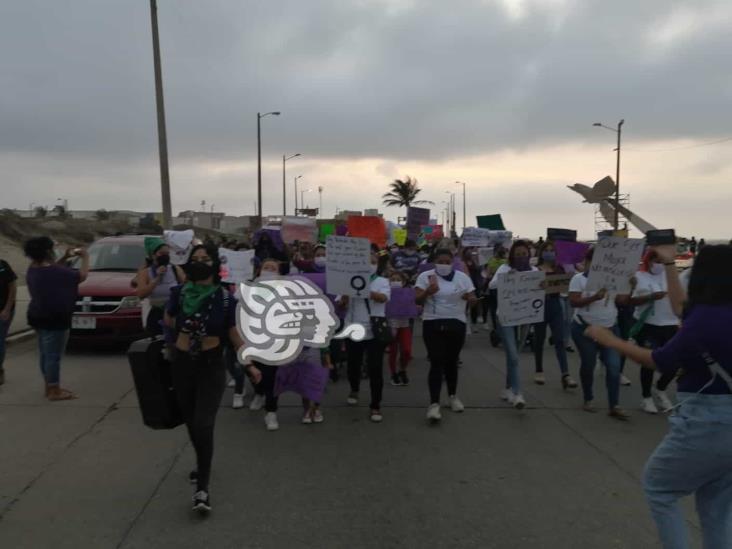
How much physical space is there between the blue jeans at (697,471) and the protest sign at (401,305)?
5010mm

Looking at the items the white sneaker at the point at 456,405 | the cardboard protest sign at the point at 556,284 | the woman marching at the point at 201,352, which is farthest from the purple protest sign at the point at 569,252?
the woman marching at the point at 201,352

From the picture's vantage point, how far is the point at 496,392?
24.2ft

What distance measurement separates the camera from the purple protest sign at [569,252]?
8.93m

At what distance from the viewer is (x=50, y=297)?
652cm

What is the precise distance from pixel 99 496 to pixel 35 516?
1.36ft

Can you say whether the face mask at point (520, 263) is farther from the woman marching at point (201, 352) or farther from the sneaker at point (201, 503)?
the sneaker at point (201, 503)

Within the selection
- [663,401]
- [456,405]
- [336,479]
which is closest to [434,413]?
[456,405]

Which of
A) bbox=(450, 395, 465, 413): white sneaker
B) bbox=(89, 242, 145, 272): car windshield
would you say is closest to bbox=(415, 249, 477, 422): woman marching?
bbox=(450, 395, 465, 413): white sneaker

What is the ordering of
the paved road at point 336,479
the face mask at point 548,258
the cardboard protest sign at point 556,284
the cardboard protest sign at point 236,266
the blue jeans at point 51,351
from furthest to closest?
1. the face mask at point 548,258
2. the cardboard protest sign at point 236,266
3. the cardboard protest sign at point 556,284
4. the blue jeans at point 51,351
5. the paved road at point 336,479

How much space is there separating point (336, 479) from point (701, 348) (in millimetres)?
2872

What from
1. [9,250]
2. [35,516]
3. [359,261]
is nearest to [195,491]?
[35,516]

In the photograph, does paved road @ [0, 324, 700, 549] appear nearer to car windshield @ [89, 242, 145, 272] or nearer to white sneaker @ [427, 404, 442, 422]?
white sneaker @ [427, 404, 442, 422]

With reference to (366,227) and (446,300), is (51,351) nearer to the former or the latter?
(446,300)

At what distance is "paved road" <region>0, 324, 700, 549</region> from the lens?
12.2 feet
